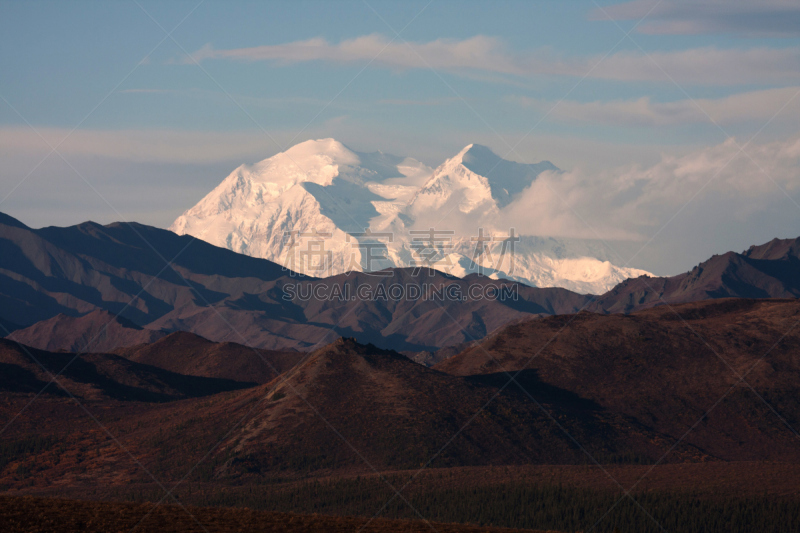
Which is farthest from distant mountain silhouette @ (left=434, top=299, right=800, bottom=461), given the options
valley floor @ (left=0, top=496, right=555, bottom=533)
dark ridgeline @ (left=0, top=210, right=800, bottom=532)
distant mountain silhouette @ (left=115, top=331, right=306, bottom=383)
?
valley floor @ (left=0, top=496, right=555, bottom=533)

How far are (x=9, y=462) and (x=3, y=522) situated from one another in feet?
156

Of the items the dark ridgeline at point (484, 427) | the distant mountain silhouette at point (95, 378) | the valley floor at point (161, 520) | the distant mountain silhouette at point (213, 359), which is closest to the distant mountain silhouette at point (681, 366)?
the dark ridgeline at point (484, 427)

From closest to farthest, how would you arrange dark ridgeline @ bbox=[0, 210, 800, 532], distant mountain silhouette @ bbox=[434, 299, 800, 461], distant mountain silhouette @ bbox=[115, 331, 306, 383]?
dark ridgeline @ bbox=[0, 210, 800, 532] < distant mountain silhouette @ bbox=[434, 299, 800, 461] < distant mountain silhouette @ bbox=[115, 331, 306, 383]

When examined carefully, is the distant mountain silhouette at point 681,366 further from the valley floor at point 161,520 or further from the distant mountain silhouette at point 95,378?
the valley floor at point 161,520

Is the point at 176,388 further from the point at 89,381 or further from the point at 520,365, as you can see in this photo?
the point at 520,365

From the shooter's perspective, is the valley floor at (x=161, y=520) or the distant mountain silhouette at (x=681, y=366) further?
the distant mountain silhouette at (x=681, y=366)

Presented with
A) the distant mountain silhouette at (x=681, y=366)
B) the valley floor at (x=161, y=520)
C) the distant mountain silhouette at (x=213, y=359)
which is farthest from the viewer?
the distant mountain silhouette at (x=213, y=359)

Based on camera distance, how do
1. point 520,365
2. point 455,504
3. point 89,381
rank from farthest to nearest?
point 89,381, point 520,365, point 455,504

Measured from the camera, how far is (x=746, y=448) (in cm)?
8975

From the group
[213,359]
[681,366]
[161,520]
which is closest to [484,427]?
[681,366]

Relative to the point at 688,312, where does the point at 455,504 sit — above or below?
below

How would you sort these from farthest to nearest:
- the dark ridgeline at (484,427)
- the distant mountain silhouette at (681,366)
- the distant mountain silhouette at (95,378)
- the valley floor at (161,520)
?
1. the distant mountain silhouette at (95,378)
2. the distant mountain silhouette at (681,366)
3. the dark ridgeline at (484,427)
4. the valley floor at (161,520)

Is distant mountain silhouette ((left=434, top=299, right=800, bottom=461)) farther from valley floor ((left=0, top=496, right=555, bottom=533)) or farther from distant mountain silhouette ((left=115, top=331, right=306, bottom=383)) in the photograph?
valley floor ((left=0, top=496, right=555, bottom=533))

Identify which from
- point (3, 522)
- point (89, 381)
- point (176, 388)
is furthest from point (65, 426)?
point (3, 522)
